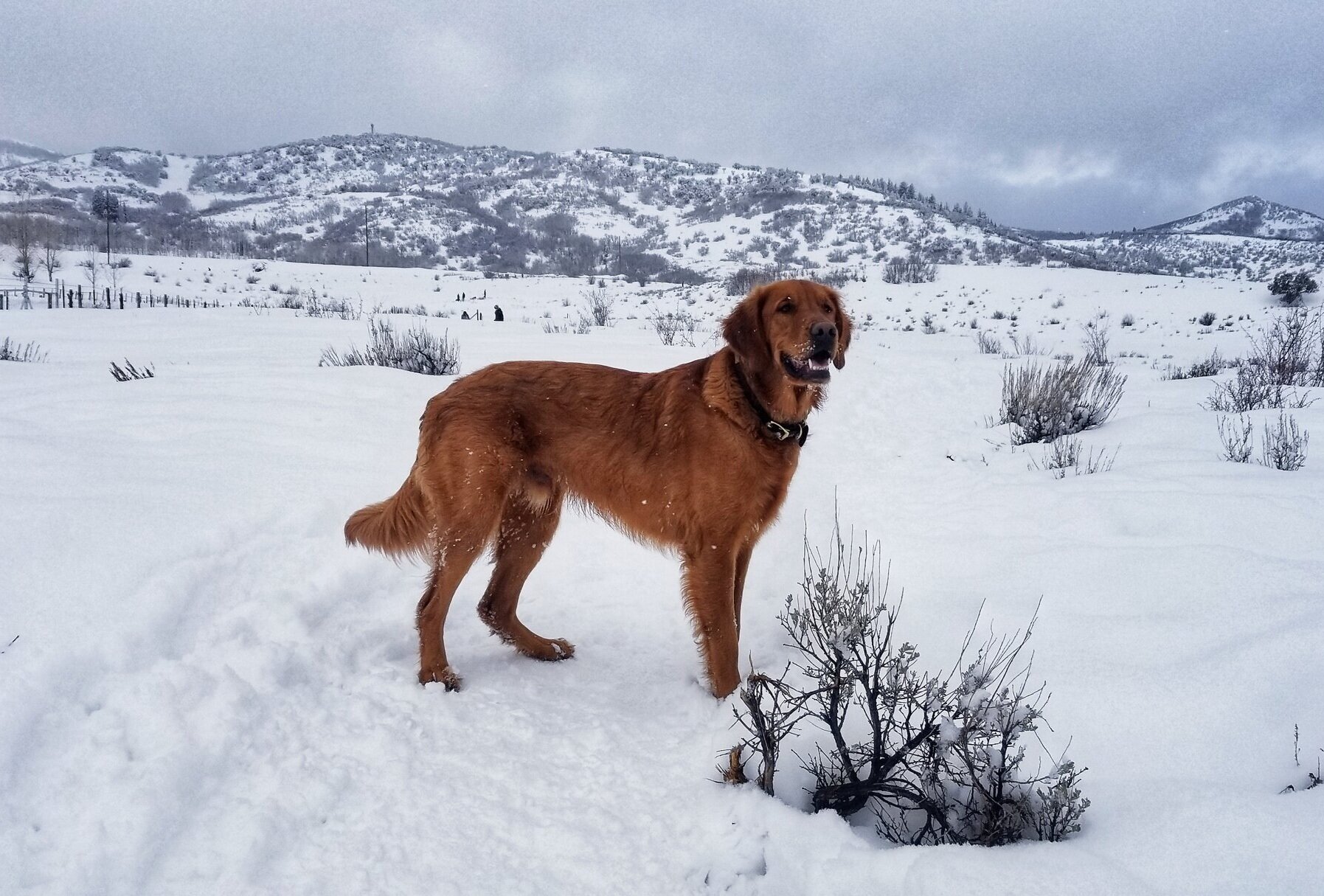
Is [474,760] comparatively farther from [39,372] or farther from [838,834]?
[39,372]

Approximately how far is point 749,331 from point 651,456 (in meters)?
0.73

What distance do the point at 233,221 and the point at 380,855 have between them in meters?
79.1

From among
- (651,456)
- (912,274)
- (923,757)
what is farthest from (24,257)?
(912,274)

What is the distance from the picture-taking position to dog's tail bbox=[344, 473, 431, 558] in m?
3.02

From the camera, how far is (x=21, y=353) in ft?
26.6

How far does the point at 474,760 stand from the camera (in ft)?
7.80

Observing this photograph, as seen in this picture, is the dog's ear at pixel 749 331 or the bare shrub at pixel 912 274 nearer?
the dog's ear at pixel 749 331

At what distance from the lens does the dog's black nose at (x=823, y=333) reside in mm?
2740

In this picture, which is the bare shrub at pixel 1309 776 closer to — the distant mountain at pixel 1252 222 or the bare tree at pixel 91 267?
the bare tree at pixel 91 267

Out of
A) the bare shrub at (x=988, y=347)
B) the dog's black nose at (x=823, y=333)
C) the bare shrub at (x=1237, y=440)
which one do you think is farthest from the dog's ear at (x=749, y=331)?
the bare shrub at (x=988, y=347)

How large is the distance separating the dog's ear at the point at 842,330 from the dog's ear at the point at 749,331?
14.4 inches

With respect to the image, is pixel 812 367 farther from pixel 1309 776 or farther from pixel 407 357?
pixel 407 357

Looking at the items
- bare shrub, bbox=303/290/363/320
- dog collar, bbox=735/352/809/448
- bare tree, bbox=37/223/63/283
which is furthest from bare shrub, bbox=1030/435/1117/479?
bare tree, bbox=37/223/63/283

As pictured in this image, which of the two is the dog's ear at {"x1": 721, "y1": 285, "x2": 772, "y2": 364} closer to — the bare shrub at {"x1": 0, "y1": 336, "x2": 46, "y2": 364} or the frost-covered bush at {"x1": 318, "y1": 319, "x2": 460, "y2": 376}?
the frost-covered bush at {"x1": 318, "y1": 319, "x2": 460, "y2": 376}
